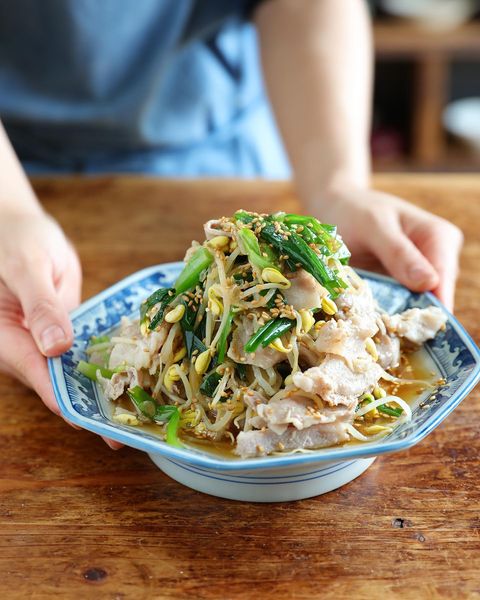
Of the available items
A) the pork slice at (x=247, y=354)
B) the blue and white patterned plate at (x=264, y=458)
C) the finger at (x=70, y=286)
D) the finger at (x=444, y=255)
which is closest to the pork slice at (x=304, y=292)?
the pork slice at (x=247, y=354)

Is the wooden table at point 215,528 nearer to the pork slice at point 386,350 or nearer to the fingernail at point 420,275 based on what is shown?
the pork slice at point 386,350

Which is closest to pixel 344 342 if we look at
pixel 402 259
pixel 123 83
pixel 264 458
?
pixel 264 458

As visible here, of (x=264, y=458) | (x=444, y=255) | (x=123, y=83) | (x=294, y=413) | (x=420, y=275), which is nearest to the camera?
(x=264, y=458)

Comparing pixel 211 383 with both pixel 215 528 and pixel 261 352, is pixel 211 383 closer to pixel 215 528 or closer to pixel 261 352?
pixel 261 352

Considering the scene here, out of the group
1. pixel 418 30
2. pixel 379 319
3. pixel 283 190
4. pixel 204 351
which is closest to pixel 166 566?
pixel 204 351

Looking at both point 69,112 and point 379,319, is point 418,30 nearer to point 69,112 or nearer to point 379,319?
point 69,112

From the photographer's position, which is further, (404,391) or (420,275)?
(420,275)

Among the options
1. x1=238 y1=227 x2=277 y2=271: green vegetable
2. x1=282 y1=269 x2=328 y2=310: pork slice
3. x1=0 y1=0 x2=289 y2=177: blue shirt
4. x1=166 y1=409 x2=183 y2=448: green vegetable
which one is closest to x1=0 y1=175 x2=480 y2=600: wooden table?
x1=166 y1=409 x2=183 y2=448: green vegetable
